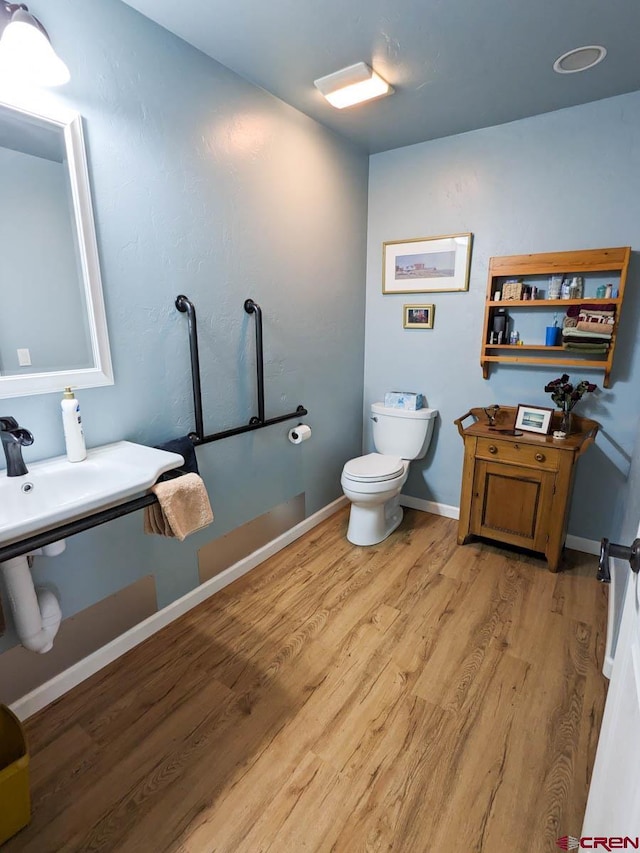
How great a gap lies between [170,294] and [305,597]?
154 cm

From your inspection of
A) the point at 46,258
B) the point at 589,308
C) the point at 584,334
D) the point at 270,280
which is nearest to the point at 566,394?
the point at 584,334

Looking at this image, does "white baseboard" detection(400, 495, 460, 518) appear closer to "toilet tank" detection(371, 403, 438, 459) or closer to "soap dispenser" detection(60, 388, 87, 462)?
"toilet tank" detection(371, 403, 438, 459)

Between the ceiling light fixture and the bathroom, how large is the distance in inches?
11.2

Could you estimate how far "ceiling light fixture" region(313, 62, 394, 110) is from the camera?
1.76m

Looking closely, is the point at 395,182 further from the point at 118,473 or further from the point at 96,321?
the point at 118,473

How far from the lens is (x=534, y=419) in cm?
228

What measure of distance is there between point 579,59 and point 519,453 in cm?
173

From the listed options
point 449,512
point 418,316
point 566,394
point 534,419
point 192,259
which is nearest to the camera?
point 192,259

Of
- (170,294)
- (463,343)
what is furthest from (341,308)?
(170,294)

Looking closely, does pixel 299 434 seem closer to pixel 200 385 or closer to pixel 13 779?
pixel 200 385

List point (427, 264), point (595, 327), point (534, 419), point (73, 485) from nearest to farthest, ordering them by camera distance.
→ point (73, 485) < point (595, 327) < point (534, 419) < point (427, 264)

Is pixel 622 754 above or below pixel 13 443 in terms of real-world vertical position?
below

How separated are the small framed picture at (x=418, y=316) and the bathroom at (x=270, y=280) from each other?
48 mm

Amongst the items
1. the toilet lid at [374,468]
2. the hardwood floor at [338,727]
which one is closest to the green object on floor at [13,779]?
the hardwood floor at [338,727]
